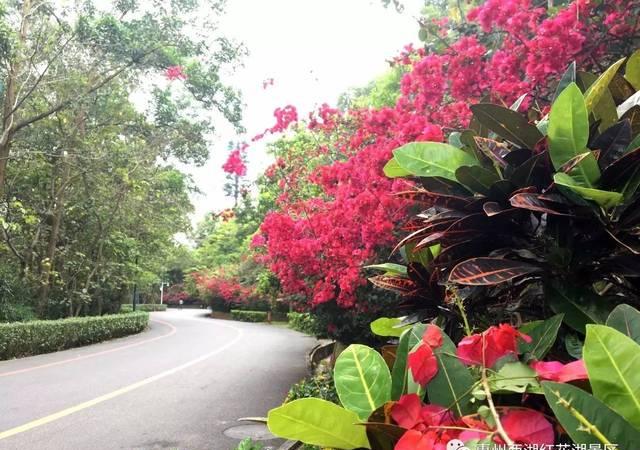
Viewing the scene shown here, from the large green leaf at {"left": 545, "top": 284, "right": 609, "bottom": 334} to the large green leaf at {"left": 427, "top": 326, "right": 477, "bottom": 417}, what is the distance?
1.56ft

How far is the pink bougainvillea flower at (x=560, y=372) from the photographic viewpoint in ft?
3.18

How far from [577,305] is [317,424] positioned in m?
0.83

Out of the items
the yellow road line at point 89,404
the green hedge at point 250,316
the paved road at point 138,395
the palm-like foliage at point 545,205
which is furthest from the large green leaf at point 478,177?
the green hedge at point 250,316

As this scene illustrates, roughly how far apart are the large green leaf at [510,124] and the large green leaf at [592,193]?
9.8 inches

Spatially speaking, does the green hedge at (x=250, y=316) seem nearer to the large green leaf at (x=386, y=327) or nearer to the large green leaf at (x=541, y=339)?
the large green leaf at (x=386, y=327)

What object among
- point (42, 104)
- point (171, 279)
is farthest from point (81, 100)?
point (171, 279)

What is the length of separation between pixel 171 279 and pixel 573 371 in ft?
196

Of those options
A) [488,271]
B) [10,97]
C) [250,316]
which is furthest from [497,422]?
[250,316]

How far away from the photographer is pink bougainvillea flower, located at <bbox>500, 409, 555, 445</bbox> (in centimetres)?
88

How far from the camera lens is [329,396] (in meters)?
5.49

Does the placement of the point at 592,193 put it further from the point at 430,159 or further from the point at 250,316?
the point at 250,316

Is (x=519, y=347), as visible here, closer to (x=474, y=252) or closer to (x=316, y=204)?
(x=474, y=252)

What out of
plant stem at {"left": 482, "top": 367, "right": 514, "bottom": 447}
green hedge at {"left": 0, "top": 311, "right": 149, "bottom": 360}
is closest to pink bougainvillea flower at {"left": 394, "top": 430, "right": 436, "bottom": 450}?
plant stem at {"left": 482, "top": 367, "right": 514, "bottom": 447}

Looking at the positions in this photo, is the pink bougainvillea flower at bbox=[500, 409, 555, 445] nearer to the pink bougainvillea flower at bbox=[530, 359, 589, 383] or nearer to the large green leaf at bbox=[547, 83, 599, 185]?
the pink bougainvillea flower at bbox=[530, 359, 589, 383]
